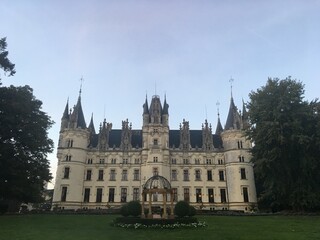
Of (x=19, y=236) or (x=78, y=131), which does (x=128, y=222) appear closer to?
(x=19, y=236)

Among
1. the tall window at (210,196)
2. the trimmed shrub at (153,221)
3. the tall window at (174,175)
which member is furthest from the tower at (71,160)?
the trimmed shrub at (153,221)

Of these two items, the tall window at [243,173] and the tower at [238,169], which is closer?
the tower at [238,169]

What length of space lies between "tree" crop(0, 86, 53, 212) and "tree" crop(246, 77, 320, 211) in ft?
95.3

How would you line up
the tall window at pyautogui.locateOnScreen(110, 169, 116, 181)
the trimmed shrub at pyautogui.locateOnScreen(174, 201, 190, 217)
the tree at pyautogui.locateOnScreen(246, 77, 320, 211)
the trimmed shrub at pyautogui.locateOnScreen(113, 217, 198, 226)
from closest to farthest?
the trimmed shrub at pyautogui.locateOnScreen(113, 217, 198, 226) → the trimmed shrub at pyautogui.locateOnScreen(174, 201, 190, 217) → the tree at pyautogui.locateOnScreen(246, 77, 320, 211) → the tall window at pyautogui.locateOnScreen(110, 169, 116, 181)

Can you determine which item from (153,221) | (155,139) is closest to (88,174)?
(155,139)

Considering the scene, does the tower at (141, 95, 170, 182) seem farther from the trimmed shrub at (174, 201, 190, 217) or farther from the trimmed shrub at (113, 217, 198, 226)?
the trimmed shrub at (113, 217, 198, 226)

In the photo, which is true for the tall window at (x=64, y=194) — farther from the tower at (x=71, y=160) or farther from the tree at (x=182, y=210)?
the tree at (x=182, y=210)

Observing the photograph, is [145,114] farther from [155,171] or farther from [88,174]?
[88,174]

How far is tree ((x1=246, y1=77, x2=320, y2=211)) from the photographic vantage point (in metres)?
36.3

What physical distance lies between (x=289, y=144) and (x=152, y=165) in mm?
26076

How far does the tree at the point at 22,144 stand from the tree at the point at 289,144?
29057 mm

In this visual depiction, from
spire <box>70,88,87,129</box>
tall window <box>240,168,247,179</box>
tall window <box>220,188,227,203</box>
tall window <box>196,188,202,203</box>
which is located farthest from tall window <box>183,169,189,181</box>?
spire <box>70,88,87,129</box>

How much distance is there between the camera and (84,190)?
5594 centimetres

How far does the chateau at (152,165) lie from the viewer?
5469 centimetres
